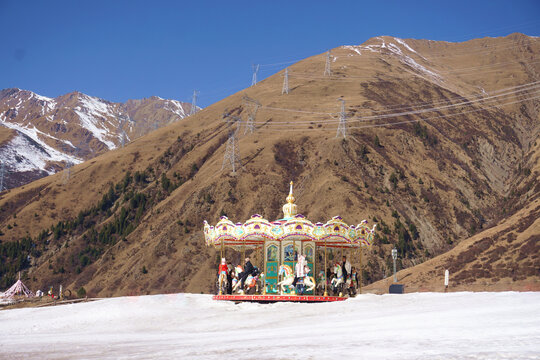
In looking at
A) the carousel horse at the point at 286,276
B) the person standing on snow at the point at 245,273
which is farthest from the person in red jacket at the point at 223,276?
the carousel horse at the point at 286,276

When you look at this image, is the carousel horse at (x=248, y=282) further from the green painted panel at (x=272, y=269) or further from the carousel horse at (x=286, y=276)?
the carousel horse at (x=286, y=276)

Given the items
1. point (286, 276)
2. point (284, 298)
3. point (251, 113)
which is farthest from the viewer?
point (251, 113)

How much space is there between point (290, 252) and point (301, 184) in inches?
2564

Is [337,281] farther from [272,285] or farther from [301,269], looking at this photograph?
[272,285]

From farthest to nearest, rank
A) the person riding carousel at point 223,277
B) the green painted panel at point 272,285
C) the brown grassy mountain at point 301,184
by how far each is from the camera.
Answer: the brown grassy mountain at point 301,184, the person riding carousel at point 223,277, the green painted panel at point 272,285

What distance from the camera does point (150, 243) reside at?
3812 inches

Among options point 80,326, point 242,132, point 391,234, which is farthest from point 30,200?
point 80,326

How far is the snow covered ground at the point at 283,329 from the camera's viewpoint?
46.1ft

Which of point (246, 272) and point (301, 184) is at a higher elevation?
point (301, 184)

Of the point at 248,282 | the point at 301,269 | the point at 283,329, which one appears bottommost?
the point at 283,329

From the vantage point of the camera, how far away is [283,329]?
2100 cm

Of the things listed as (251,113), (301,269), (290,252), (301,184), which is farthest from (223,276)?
(251,113)

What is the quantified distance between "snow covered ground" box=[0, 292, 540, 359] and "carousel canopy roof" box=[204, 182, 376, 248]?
3956mm

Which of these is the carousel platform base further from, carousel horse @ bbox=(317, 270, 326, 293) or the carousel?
carousel horse @ bbox=(317, 270, 326, 293)
